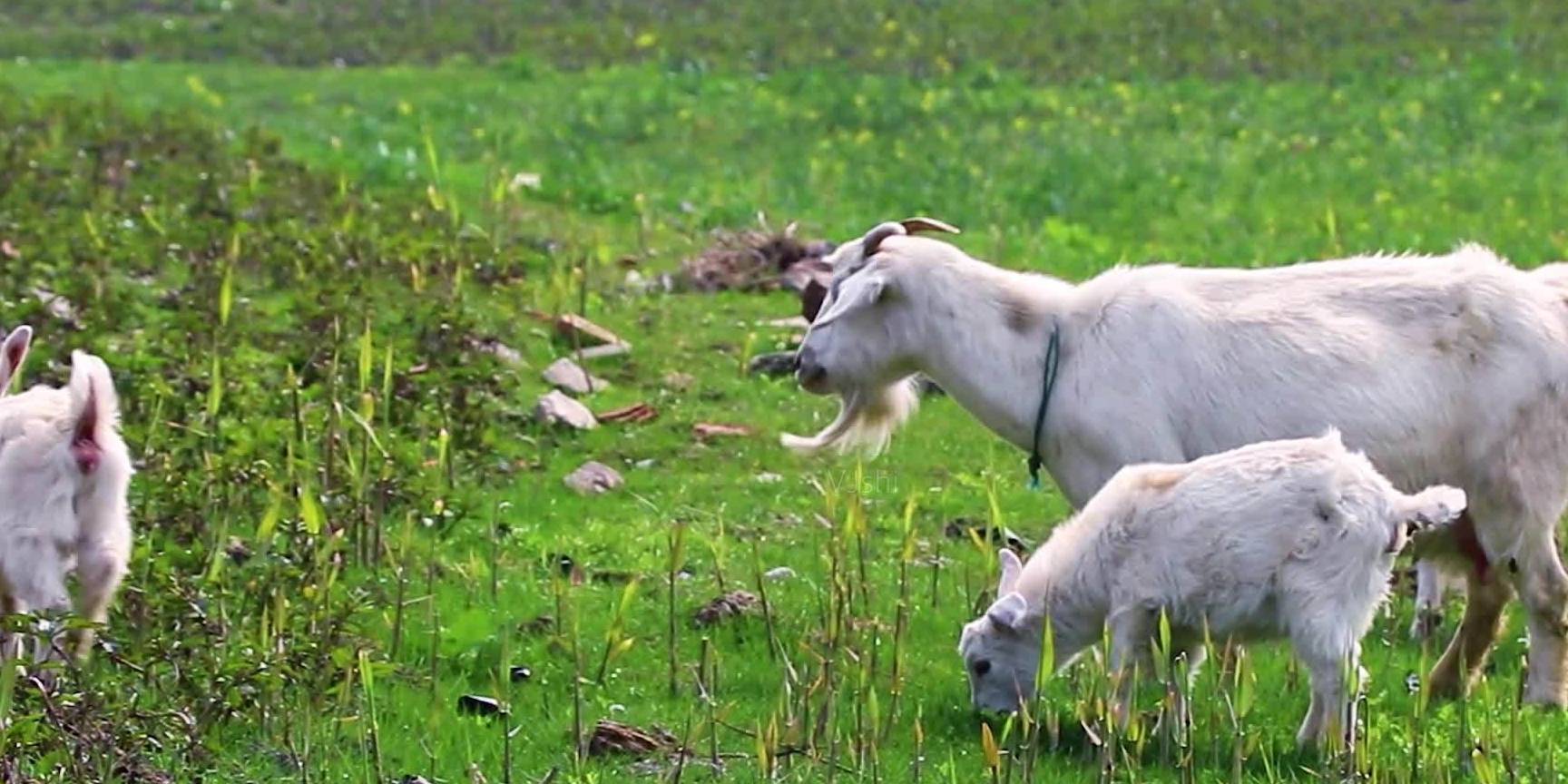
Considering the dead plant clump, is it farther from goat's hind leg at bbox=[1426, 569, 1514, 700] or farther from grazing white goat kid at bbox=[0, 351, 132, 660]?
grazing white goat kid at bbox=[0, 351, 132, 660]

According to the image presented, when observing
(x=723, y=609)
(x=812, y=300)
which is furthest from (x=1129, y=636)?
(x=812, y=300)

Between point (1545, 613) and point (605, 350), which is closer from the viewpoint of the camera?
point (1545, 613)

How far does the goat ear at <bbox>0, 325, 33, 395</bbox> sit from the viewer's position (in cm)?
880

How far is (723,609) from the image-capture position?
9469 millimetres

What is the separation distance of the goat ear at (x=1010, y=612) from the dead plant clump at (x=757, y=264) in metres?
7.68

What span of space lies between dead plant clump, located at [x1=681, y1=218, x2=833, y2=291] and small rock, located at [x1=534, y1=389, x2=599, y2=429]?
3.36m

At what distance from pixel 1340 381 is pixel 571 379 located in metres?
5.37

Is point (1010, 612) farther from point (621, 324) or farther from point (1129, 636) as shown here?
point (621, 324)

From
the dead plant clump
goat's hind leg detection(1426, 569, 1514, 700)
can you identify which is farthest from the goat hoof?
the dead plant clump

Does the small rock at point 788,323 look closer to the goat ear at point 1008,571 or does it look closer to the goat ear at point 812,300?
the goat ear at point 812,300

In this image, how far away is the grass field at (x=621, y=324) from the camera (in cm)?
768

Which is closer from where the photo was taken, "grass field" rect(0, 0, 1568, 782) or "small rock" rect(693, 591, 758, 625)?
"grass field" rect(0, 0, 1568, 782)

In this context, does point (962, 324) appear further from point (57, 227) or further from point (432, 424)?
point (57, 227)

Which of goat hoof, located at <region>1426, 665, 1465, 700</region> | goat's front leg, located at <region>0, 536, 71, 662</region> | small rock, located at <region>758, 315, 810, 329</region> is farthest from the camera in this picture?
small rock, located at <region>758, 315, 810, 329</region>
